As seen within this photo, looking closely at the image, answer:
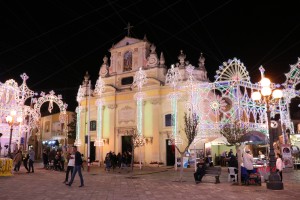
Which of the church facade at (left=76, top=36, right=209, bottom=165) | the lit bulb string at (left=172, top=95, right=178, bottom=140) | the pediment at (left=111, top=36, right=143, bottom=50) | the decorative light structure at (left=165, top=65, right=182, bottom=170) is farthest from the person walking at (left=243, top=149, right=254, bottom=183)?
the pediment at (left=111, top=36, right=143, bottom=50)

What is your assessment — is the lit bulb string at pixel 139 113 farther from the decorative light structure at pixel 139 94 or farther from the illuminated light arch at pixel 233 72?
the illuminated light arch at pixel 233 72

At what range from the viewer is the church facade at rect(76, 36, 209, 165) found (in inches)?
1283

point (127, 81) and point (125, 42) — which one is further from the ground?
point (125, 42)

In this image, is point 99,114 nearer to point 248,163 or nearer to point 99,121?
point 99,121

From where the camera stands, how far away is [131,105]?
35.2 meters

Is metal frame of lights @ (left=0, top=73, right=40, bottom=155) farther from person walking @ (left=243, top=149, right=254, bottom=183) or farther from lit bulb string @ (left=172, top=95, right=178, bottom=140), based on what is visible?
person walking @ (left=243, top=149, right=254, bottom=183)

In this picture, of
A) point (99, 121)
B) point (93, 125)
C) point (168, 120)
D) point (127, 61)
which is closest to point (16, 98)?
point (99, 121)

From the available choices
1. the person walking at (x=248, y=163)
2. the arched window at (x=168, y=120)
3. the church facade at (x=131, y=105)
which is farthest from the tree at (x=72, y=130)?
the person walking at (x=248, y=163)

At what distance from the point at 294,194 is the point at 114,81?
2846cm

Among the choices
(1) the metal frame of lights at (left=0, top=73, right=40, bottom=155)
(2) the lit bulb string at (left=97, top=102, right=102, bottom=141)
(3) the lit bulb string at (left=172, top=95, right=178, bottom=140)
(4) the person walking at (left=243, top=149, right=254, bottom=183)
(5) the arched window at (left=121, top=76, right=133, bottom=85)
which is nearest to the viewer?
(4) the person walking at (left=243, top=149, right=254, bottom=183)

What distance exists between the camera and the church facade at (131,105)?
32594 millimetres

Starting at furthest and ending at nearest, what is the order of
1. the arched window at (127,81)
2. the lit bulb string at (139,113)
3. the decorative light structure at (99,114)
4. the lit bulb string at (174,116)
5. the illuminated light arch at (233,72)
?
the arched window at (127,81) → the decorative light structure at (99,114) → the lit bulb string at (139,113) → the lit bulb string at (174,116) → the illuminated light arch at (233,72)

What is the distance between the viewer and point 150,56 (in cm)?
3466

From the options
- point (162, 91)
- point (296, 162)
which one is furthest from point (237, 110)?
point (162, 91)
